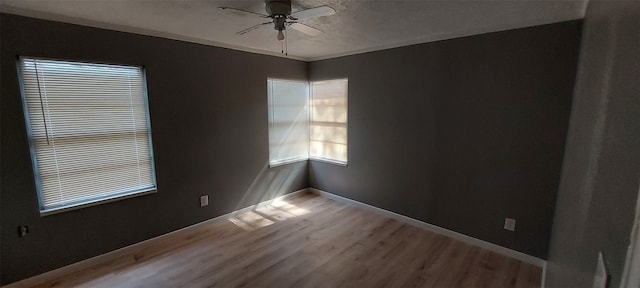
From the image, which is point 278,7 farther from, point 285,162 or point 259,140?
point 285,162

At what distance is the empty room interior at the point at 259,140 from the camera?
2141 millimetres

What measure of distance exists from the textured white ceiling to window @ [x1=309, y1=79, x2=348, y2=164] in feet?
3.53

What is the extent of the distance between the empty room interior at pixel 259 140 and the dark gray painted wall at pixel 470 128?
0.05 ft

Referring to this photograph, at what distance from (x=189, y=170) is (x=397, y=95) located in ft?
9.15

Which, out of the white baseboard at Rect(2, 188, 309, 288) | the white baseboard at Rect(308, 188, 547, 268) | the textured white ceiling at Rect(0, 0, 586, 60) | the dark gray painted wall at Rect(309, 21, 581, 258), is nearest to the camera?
the textured white ceiling at Rect(0, 0, 586, 60)

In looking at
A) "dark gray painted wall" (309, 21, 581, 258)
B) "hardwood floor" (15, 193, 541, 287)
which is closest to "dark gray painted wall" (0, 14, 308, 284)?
"hardwood floor" (15, 193, 541, 287)

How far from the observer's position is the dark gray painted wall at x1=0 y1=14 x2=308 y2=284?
214 cm

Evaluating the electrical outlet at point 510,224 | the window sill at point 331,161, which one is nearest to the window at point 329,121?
the window sill at point 331,161

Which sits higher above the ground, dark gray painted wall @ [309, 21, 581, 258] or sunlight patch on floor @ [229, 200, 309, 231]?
dark gray painted wall @ [309, 21, 581, 258]

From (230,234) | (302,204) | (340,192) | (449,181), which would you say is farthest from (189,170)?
(449,181)

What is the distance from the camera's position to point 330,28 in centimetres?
260

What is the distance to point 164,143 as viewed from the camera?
293 cm

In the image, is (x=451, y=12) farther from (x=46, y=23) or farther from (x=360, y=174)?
(x=46, y=23)

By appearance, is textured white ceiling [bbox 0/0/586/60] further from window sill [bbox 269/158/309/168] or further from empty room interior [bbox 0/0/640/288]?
window sill [bbox 269/158/309/168]
